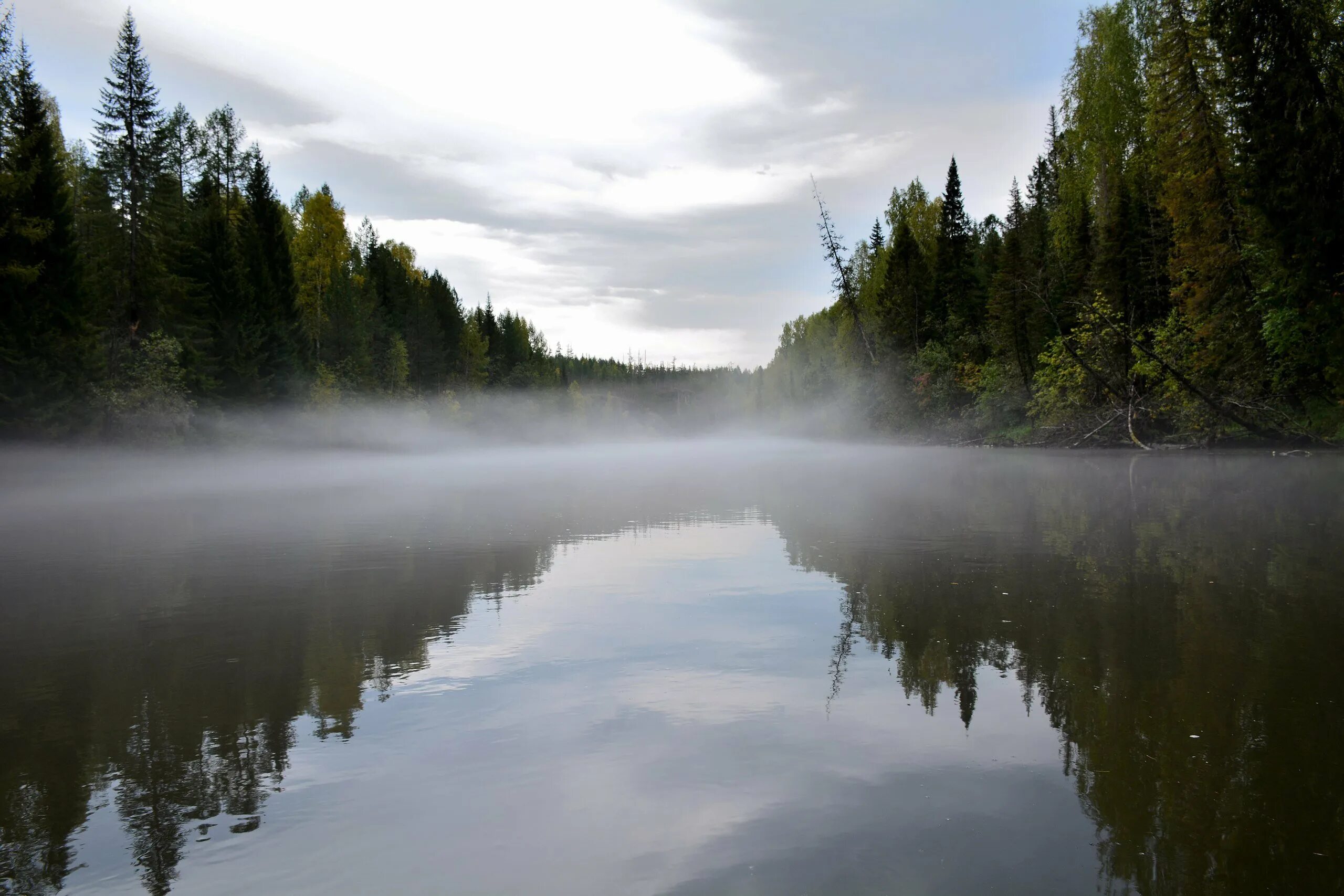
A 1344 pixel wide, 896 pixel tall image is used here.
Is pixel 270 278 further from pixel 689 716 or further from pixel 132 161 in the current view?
pixel 689 716

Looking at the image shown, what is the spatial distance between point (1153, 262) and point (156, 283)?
48766 mm

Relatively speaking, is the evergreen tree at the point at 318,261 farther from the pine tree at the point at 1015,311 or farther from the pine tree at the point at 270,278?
the pine tree at the point at 1015,311

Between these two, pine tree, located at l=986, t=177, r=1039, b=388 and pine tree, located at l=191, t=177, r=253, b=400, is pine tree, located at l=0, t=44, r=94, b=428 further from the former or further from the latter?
pine tree, located at l=986, t=177, r=1039, b=388

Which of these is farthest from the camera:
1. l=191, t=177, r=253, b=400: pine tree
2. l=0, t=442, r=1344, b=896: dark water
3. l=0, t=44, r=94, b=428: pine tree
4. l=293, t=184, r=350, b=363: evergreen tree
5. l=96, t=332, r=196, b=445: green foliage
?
l=293, t=184, r=350, b=363: evergreen tree

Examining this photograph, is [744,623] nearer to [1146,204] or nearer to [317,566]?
[317,566]

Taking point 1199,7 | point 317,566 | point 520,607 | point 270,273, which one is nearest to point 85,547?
point 317,566

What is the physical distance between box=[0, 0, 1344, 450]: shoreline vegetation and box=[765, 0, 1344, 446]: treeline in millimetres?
108

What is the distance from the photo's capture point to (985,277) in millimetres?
61688

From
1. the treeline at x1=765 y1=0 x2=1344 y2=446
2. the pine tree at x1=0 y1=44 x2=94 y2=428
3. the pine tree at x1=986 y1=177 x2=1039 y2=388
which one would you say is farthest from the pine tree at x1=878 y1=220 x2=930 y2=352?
the pine tree at x1=0 y1=44 x2=94 y2=428

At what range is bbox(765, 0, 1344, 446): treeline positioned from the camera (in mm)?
24562

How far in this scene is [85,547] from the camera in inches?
546

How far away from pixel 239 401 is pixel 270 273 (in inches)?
408

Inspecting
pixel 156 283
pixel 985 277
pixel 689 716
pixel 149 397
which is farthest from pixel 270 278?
pixel 689 716

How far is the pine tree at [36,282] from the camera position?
31.8 meters
